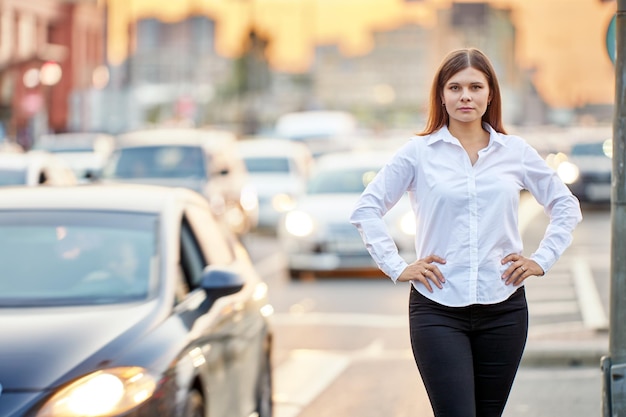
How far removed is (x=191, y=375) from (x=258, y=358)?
1.54m

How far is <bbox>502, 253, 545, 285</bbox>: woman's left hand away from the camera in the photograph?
4750 mm

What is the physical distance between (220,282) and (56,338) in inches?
49.3

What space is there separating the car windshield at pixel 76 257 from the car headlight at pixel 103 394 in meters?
0.92

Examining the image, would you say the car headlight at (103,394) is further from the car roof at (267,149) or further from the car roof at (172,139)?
the car roof at (267,149)

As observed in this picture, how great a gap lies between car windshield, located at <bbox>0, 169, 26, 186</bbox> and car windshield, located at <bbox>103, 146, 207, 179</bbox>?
7.04 meters

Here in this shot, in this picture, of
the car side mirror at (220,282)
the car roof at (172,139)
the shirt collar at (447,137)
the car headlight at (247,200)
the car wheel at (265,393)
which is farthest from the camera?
the car headlight at (247,200)

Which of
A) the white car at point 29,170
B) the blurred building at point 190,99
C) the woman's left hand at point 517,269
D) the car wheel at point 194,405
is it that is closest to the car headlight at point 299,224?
the white car at point 29,170

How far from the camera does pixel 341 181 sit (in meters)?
19.8

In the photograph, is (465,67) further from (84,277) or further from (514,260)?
(84,277)

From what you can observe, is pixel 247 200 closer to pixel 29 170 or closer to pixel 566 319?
pixel 566 319

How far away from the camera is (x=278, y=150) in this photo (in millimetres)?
31141

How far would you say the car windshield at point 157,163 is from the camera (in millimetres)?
20125

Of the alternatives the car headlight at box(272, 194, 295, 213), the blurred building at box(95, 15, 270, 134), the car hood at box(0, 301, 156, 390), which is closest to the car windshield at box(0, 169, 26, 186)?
the car hood at box(0, 301, 156, 390)

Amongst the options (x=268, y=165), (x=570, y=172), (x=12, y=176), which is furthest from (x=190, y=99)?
Answer: (x=12, y=176)
